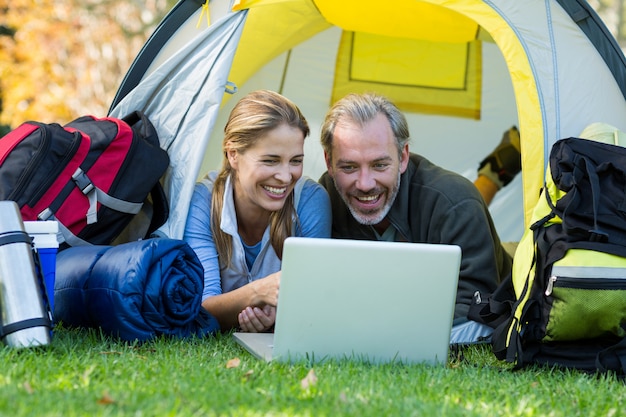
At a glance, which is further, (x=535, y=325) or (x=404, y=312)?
(x=535, y=325)

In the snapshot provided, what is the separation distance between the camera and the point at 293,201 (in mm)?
3469

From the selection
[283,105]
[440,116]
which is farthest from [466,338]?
[440,116]

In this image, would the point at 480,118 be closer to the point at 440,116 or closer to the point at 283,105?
the point at 440,116

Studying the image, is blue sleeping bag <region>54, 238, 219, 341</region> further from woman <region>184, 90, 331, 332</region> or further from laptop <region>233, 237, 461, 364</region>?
laptop <region>233, 237, 461, 364</region>

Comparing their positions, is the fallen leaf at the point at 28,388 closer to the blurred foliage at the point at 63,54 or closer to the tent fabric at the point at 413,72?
the tent fabric at the point at 413,72

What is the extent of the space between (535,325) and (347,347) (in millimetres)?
655

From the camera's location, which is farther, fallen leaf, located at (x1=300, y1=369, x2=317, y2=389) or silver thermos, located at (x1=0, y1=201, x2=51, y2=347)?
silver thermos, located at (x1=0, y1=201, x2=51, y2=347)

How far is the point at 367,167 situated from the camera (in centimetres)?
335

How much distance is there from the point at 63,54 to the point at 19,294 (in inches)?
374

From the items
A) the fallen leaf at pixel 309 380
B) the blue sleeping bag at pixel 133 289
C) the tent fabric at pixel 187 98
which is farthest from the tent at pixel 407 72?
the fallen leaf at pixel 309 380

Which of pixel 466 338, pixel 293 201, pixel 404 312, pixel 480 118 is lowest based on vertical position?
pixel 466 338

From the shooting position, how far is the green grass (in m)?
1.98

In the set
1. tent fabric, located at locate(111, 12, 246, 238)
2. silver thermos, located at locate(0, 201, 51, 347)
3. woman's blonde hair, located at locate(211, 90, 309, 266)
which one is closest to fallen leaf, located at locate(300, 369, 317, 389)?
silver thermos, located at locate(0, 201, 51, 347)

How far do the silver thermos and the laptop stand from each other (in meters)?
0.69
